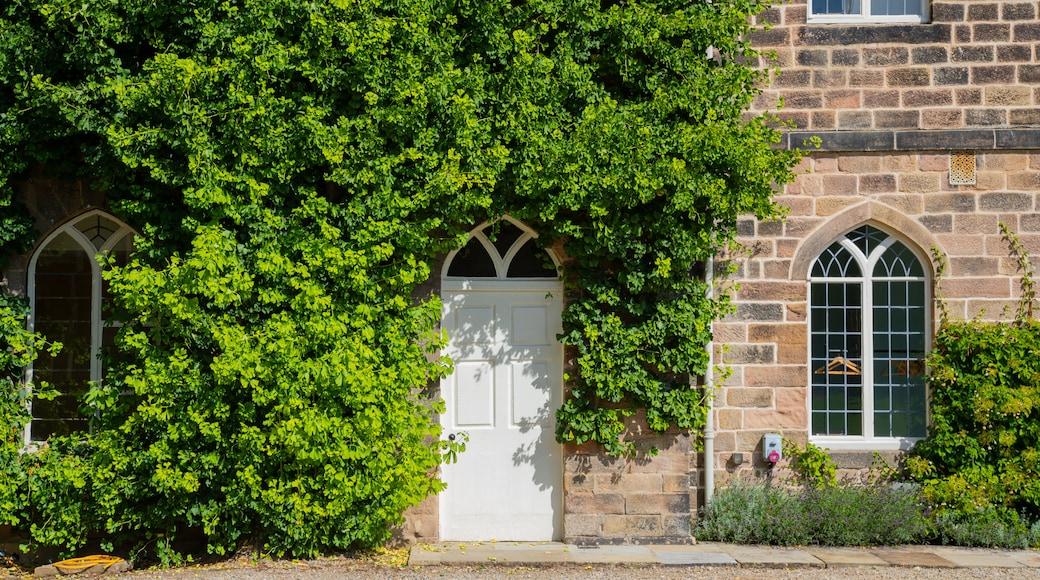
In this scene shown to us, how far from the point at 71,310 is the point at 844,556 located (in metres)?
6.80

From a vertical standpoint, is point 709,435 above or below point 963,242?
below

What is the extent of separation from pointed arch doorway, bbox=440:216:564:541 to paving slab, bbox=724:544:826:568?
1.50 meters

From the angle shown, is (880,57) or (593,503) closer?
(593,503)

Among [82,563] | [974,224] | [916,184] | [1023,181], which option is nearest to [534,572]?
[82,563]

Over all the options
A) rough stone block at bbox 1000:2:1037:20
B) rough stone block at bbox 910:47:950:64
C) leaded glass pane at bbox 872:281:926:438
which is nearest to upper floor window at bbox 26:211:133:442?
leaded glass pane at bbox 872:281:926:438

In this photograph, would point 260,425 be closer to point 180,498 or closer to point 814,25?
point 180,498

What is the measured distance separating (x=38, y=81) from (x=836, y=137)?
6.68 metres

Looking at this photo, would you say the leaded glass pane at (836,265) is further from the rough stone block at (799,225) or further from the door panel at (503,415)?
the door panel at (503,415)

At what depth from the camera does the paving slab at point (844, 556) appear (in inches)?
281

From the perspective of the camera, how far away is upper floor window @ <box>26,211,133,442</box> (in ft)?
25.4

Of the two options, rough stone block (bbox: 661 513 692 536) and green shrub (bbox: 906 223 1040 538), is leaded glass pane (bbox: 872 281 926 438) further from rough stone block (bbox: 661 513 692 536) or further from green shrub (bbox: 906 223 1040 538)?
rough stone block (bbox: 661 513 692 536)

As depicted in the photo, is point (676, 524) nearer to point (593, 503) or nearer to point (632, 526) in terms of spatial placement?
point (632, 526)

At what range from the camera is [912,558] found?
Result: 730 cm

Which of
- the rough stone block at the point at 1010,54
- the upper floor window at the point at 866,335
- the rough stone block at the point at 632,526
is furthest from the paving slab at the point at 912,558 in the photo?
the rough stone block at the point at 1010,54
